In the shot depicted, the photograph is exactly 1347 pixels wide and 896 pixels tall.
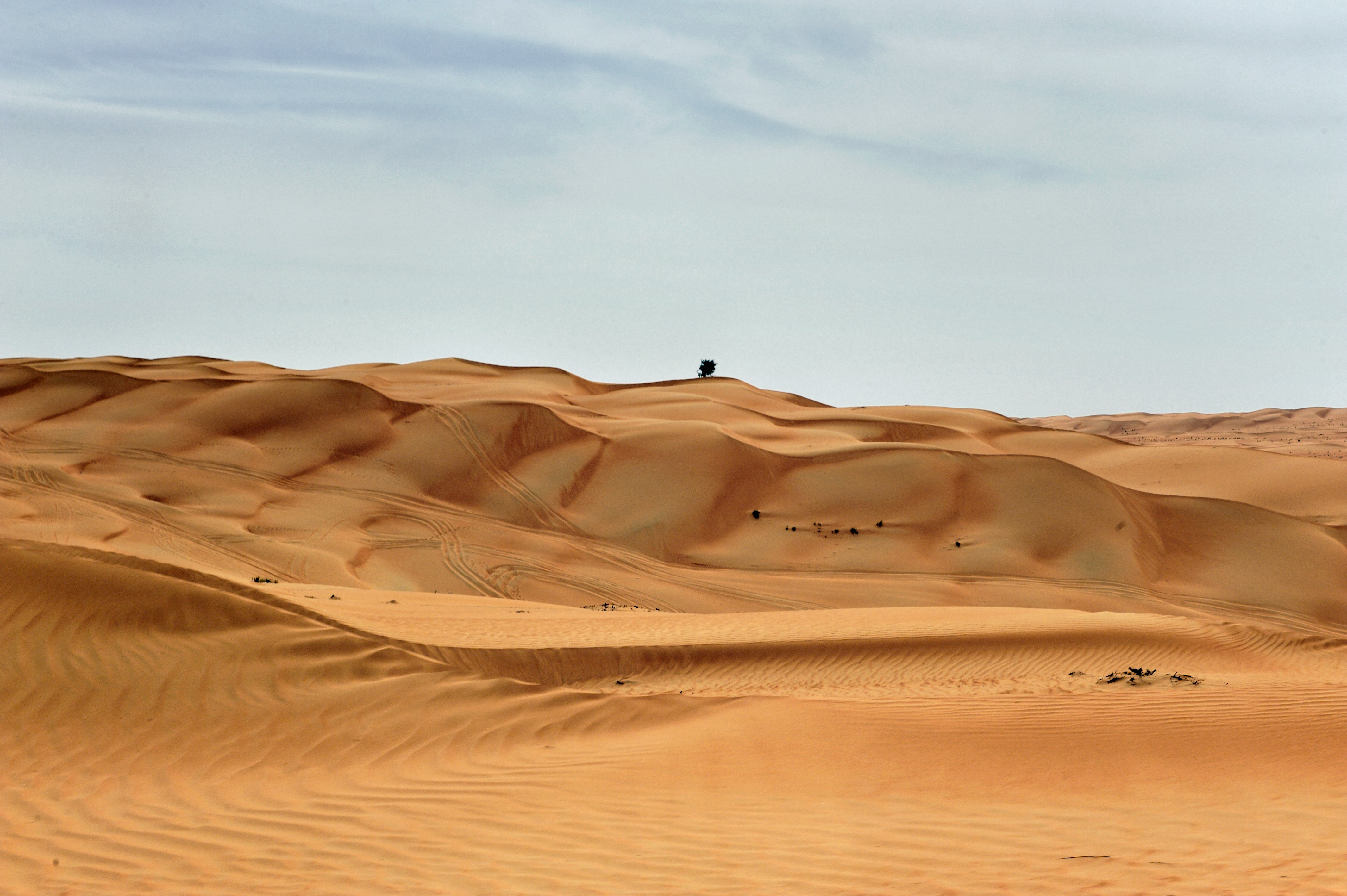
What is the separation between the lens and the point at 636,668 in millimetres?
12336

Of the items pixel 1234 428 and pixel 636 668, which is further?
pixel 1234 428

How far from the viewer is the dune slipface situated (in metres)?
5.91

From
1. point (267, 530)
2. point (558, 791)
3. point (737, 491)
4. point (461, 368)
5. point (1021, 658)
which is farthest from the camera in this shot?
point (461, 368)

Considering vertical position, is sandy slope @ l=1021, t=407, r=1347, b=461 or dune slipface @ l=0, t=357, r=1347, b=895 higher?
sandy slope @ l=1021, t=407, r=1347, b=461

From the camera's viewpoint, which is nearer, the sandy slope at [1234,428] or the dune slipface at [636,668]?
the dune slipface at [636,668]

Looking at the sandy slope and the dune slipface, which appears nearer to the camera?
the dune slipface

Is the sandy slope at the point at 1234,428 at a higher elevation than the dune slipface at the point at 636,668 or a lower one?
higher

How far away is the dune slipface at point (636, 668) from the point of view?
19.4 ft

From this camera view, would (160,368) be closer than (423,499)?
No

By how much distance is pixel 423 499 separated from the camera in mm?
25562

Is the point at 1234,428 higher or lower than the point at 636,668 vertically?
higher

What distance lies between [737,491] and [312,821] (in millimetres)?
21281

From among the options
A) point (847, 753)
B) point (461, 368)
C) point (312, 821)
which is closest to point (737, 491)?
point (847, 753)

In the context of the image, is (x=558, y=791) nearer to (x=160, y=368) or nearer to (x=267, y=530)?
(x=267, y=530)
